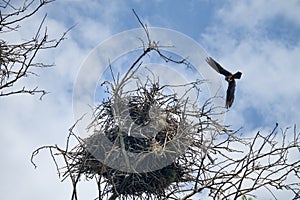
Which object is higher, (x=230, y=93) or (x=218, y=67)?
(x=218, y=67)

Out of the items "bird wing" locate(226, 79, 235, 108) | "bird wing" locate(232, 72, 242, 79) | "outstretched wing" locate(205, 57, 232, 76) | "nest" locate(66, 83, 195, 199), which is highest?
"outstretched wing" locate(205, 57, 232, 76)

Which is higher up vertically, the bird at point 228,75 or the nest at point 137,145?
the bird at point 228,75

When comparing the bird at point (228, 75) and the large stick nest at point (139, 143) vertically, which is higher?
the bird at point (228, 75)

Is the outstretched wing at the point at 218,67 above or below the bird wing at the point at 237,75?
above

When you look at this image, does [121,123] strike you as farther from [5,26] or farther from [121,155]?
[5,26]

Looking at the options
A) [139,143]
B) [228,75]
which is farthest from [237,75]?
[139,143]

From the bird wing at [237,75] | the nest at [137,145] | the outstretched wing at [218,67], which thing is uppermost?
the outstretched wing at [218,67]

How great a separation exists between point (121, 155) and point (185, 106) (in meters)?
0.36

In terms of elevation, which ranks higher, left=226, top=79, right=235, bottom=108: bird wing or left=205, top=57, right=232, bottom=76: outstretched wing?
left=205, top=57, right=232, bottom=76: outstretched wing

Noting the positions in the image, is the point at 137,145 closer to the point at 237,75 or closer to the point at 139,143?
the point at 139,143

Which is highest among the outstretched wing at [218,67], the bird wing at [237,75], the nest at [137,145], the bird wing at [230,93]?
the outstretched wing at [218,67]

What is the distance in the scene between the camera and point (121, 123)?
10.5 ft

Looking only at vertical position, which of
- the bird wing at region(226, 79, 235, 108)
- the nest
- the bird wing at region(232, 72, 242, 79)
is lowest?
the nest

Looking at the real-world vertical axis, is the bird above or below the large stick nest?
above
